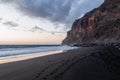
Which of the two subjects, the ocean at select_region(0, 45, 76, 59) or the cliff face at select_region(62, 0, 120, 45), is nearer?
the ocean at select_region(0, 45, 76, 59)

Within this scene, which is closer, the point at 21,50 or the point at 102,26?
the point at 21,50

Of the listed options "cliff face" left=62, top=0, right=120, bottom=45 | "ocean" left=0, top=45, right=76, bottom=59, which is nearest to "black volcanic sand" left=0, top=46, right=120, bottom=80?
"ocean" left=0, top=45, right=76, bottom=59

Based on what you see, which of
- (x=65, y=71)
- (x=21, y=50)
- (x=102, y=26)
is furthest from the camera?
(x=102, y=26)

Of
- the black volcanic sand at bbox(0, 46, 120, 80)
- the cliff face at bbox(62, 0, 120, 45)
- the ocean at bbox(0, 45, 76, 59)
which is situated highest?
the cliff face at bbox(62, 0, 120, 45)

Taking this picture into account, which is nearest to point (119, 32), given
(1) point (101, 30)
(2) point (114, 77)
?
(1) point (101, 30)

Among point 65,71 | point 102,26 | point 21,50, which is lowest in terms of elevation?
point 65,71

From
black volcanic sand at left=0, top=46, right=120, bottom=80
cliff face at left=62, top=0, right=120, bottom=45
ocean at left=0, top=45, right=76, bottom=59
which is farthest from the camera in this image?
cliff face at left=62, top=0, right=120, bottom=45

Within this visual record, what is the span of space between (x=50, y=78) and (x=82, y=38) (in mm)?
135243

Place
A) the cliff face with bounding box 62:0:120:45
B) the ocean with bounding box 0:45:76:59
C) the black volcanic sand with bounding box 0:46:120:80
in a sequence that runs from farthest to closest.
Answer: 1. the cliff face with bounding box 62:0:120:45
2. the ocean with bounding box 0:45:76:59
3. the black volcanic sand with bounding box 0:46:120:80

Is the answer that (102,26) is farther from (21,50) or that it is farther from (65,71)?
(65,71)

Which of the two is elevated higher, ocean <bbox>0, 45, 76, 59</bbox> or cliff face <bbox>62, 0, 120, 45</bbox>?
cliff face <bbox>62, 0, 120, 45</bbox>

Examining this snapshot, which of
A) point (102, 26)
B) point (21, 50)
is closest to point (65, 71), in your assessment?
point (21, 50)

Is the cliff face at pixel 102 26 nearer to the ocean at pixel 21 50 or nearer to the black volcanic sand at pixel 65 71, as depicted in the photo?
the ocean at pixel 21 50

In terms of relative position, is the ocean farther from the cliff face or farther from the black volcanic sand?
the cliff face
